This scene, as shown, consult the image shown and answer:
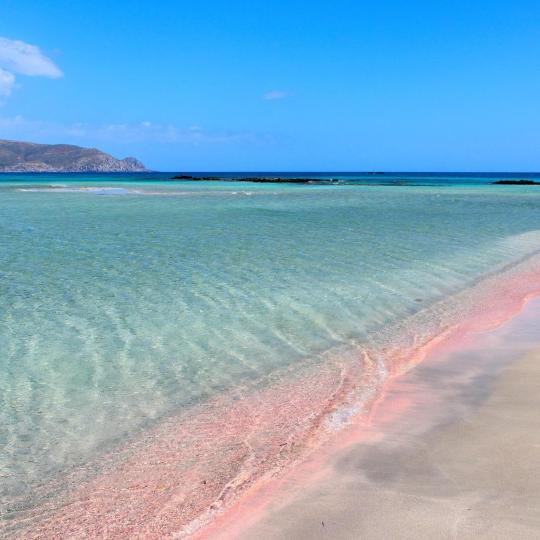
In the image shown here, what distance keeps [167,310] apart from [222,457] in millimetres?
4836

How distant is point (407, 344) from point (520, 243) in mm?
12610

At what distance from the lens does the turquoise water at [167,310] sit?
552 cm

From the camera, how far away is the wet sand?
137 inches

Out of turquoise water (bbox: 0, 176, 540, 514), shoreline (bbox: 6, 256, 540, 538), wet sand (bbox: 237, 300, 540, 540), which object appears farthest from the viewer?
turquoise water (bbox: 0, 176, 540, 514)

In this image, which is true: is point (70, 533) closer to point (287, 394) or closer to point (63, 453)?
point (63, 453)

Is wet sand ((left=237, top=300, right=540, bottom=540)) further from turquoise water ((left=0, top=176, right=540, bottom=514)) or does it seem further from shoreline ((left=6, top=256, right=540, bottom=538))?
turquoise water ((left=0, top=176, right=540, bottom=514))

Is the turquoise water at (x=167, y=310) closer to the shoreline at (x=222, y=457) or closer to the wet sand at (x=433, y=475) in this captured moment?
the shoreline at (x=222, y=457)

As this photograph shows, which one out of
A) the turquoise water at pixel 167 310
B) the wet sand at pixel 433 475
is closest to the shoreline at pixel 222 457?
the wet sand at pixel 433 475

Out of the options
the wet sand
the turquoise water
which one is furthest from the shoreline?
the turquoise water

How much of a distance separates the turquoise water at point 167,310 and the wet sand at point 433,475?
1828 millimetres

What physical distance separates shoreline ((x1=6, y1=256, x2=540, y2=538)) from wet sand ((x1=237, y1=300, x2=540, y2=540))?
26 centimetres

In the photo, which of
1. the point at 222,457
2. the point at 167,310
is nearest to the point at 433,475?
the point at 222,457

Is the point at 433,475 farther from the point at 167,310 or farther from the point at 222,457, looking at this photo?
the point at 167,310

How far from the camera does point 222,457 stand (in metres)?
4.69
